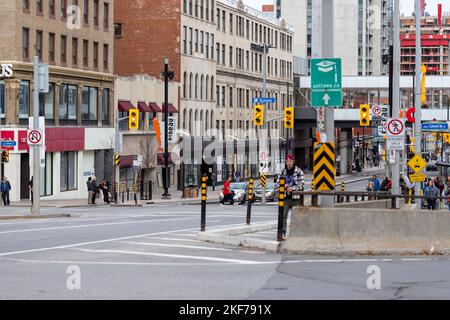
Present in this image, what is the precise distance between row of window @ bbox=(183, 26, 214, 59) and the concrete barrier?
2531 inches

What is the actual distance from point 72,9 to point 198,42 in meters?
22.8

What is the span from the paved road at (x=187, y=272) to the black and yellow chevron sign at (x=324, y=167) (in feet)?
5.98

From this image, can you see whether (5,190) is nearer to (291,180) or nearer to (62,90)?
(62,90)

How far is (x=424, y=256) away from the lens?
19141mm

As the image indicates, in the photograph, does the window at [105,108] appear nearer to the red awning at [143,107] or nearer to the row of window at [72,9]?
the red awning at [143,107]

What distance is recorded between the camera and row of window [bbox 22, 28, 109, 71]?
2303 inches

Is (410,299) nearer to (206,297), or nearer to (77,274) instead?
(206,297)

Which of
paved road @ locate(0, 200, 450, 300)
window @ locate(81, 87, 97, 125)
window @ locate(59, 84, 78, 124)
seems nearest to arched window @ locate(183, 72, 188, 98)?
window @ locate(81, 87, 97, 125)

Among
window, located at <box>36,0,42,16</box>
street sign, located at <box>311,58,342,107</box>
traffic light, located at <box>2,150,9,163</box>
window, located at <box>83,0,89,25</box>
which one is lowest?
traffic light, located at <box>2,150,9,163</box>

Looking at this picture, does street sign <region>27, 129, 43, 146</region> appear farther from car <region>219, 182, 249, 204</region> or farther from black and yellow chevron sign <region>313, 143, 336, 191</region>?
car <region>219, 182, 249, 204</region>

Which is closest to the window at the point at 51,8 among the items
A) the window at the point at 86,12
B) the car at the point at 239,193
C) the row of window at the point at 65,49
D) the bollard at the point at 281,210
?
the row of window at the point at 65,49

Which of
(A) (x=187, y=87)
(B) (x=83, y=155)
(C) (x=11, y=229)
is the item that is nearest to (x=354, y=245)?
(C) (x=11, y=229)

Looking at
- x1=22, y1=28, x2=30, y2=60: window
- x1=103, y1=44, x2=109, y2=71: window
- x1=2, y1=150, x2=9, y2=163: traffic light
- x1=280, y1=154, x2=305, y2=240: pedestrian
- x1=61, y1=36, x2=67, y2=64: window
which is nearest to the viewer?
x1=280, y1=154, x2=305, y2=240: pedestrian

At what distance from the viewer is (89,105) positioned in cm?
6788
